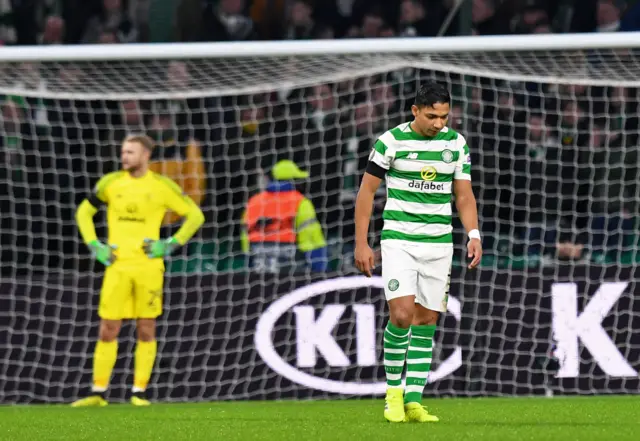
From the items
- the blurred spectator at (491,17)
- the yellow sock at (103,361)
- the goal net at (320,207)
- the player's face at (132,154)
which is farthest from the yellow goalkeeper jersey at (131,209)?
the blurred spectator at (491,17)

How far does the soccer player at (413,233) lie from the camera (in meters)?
6.62

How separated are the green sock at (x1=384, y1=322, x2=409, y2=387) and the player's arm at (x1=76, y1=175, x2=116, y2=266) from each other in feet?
10.2

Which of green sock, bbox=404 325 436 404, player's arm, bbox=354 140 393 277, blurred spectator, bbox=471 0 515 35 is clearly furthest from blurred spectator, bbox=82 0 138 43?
green sock, bbox=404 325 436 404

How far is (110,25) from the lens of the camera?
38.8 ft

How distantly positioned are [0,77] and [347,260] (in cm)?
299

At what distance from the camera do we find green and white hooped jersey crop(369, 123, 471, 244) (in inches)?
262

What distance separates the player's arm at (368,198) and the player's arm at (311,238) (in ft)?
10.9

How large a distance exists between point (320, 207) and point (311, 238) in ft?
1.76

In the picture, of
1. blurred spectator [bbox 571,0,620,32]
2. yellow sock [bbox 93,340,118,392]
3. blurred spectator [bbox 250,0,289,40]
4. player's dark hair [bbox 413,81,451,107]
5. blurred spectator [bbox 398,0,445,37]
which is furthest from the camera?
blurred spectator [bbox 250,0,289,40]

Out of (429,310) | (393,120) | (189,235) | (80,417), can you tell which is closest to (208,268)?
(189,235)

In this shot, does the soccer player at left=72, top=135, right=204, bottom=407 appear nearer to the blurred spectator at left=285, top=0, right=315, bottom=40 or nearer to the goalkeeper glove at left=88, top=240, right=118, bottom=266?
the goalkeeper glove at left=88, top=240, right=118, bottom=266

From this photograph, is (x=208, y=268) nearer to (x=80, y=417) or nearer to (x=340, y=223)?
(x=340, y=223)

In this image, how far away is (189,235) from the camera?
9.54m

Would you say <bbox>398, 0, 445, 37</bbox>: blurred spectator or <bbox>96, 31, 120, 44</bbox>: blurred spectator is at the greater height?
<bbox>398, 0, 445, 37</bbox>: blurred spectator
